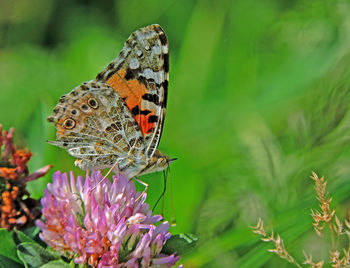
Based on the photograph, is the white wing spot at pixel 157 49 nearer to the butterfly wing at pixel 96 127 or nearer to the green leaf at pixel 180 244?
the butterfly wing at pixel 96 127

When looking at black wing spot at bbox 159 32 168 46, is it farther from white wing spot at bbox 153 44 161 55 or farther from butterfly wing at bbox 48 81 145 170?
butterfly wing at bbox 48 81 145 170

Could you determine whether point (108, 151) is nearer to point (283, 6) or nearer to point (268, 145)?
point (268, 145)

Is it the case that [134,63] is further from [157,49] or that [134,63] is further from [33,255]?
[33,255]

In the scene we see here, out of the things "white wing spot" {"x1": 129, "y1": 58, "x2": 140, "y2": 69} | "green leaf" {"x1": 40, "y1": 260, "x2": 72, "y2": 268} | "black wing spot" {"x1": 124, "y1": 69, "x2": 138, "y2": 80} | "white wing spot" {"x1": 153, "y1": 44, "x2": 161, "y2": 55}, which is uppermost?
"white wing spot" {"x1": 153, "y1": 44, "x2": 161, "y2": 55}

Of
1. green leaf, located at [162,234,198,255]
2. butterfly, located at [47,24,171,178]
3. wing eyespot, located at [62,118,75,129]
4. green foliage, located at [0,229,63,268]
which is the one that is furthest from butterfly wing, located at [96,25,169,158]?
green foliage, located at [0,229,63,268]

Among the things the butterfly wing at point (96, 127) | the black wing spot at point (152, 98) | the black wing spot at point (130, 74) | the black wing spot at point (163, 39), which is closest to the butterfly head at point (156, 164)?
the butterfly wing at point (96, 127)

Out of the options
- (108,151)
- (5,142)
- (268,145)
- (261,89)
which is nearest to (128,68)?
(108,151)
